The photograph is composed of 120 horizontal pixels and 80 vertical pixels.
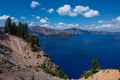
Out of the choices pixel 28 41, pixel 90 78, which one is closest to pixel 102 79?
pixel 90 78

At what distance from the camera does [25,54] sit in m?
95.9

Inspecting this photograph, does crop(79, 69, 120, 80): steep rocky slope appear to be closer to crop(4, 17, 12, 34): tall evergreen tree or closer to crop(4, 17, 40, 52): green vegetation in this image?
crop(4, 17, 40, 52): green vegetation

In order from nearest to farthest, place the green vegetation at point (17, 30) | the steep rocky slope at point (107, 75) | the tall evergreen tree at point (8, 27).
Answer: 1. the steep rocky slope at point (107, 75)
2. the green vegetation at point (17, 30)
3. the tall evergreen tree at point (8, 27)

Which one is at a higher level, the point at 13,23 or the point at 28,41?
the point at 13,23

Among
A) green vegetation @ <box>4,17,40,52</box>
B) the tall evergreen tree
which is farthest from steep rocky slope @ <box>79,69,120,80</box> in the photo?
the tall evergreen tree

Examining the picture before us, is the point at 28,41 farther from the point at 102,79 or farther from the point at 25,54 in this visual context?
the point at 102,79

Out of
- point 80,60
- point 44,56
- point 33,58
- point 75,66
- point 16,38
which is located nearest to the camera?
point 33,58

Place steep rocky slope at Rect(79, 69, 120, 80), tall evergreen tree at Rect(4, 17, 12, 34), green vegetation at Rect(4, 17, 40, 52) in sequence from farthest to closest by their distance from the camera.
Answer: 1. tall evergreen tree at Rect(4, 17, 12, 34)
2. green vegetation at Rect(4, 17, 40, 52)
3. steep rocky slope at Rect(79, 69, 120, 80)

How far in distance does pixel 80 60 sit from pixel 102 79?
426ft

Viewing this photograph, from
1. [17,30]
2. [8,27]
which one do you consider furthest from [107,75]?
[8,27]

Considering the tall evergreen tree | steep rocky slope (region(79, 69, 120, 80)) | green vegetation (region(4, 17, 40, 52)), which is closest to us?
steep rocky slope (region(79, 69, 120, 80))

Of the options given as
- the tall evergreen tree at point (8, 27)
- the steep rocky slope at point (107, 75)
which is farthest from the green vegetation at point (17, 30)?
the steep rocky slope at point (107, 75)

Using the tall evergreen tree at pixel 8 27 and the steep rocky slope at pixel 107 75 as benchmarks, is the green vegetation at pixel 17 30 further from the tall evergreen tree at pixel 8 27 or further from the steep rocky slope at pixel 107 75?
the steep rocky slope at pixel 107 75

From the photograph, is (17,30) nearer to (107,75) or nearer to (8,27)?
(8,27)
